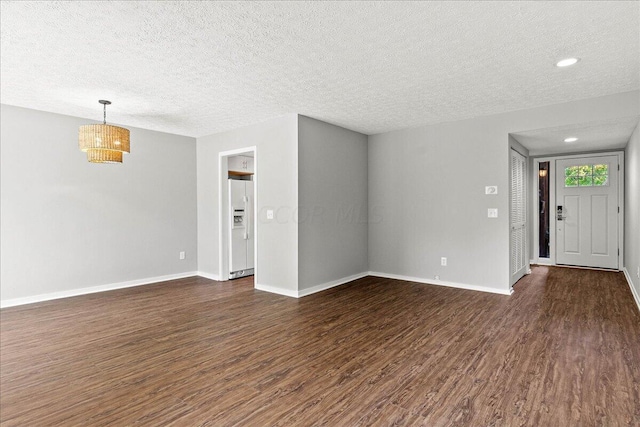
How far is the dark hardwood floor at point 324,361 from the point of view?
209 centimetres

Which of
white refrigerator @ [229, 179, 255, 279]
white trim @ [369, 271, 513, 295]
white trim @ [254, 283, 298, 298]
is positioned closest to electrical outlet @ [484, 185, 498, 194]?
white trim @ [369, 271, 513, 295]

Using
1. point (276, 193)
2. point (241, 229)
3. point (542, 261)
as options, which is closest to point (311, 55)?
point (276, 193)

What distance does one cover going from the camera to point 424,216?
18.3ft

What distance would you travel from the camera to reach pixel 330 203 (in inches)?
209

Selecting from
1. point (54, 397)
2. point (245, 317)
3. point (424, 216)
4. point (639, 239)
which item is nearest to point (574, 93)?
point (639, 239)

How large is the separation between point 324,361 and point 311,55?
254 centimetres

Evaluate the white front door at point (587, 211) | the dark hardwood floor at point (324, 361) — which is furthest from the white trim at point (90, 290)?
the white front door at point (587, 211)

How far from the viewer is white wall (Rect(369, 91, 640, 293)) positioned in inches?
184

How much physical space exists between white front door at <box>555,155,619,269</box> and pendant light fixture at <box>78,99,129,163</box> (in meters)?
7.68

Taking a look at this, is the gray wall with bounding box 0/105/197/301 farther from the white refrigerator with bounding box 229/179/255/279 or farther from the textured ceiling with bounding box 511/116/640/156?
the textured ceiling with bounding box 511/116/640/156

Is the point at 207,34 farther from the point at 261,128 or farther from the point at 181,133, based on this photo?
the point at 181,133

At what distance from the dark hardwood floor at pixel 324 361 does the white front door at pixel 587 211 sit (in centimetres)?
223

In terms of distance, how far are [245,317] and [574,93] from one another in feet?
14.9

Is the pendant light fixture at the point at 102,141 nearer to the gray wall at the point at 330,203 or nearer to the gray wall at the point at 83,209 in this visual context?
the gray wall at the point at 83,209
